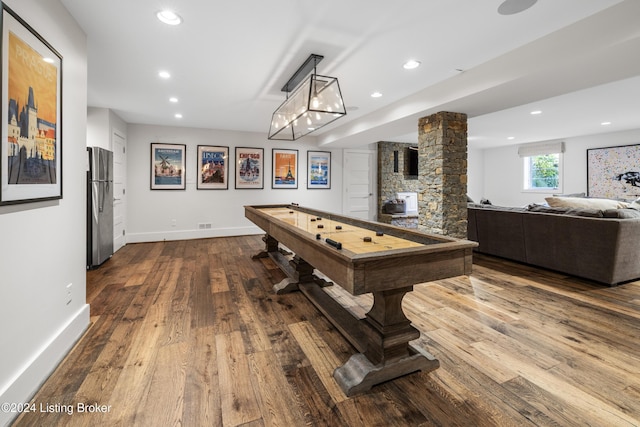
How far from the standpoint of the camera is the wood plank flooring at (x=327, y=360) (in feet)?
5.04

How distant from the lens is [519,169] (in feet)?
29.5

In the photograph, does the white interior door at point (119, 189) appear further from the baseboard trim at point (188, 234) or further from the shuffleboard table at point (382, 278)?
the shuffleboard table at point (382, 278)

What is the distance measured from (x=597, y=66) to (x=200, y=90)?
4307 millimetres

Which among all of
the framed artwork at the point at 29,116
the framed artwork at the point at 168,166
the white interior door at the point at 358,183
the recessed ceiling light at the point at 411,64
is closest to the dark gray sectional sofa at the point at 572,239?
the recessed ceiling light at the point at 411,64

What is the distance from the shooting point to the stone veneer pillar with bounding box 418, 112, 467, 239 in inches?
159

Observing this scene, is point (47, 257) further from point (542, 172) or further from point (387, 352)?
point (542, 172)

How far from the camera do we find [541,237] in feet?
13.2

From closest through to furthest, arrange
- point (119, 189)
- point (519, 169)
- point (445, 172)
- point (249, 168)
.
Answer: point (445, 172)
point (119, 189)
point (249, 168)
point (519, 169)

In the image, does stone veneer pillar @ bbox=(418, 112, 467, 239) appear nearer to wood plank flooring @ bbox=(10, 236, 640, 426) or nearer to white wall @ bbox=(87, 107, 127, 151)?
wood plank flooring @ bbox=(10, 236, 640, 426)

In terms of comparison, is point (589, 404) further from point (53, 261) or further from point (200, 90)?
point (200, 90)

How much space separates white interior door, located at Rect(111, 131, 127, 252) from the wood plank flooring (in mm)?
2187

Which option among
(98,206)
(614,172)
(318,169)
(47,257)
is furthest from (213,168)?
(614,172)

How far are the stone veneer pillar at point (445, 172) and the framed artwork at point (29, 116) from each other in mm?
3956

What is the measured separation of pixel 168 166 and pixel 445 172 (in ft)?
17.9
